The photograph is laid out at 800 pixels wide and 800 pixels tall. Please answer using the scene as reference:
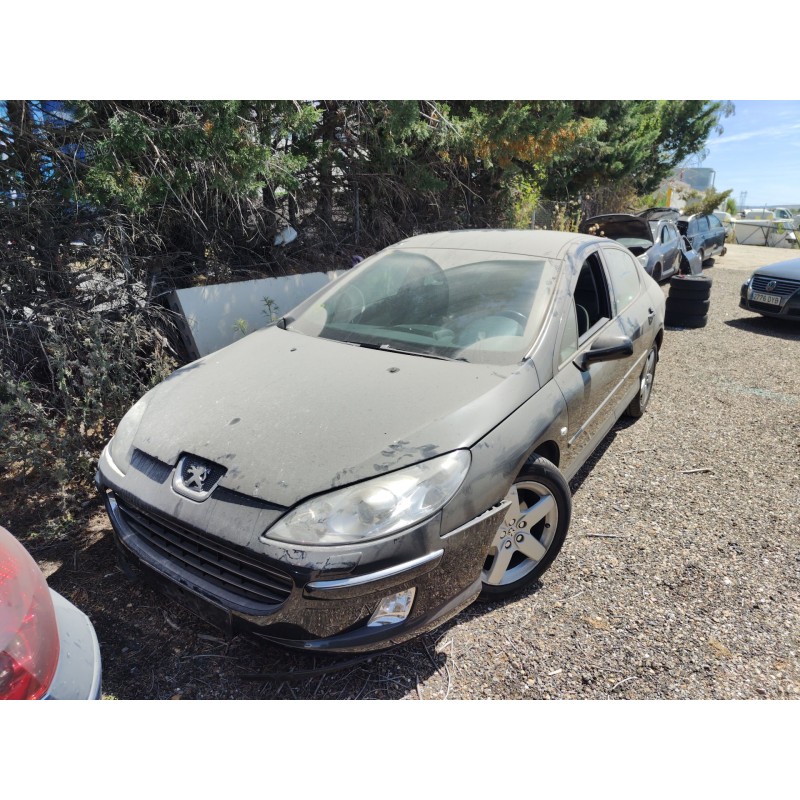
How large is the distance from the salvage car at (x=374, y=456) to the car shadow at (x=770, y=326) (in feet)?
20.1

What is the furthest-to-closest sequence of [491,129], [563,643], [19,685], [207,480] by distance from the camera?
1. [491,129]
2. [563,643]
3. [207,480]
4. [19,685]

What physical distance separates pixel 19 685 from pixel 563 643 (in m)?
1.91

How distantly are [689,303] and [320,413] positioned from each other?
747 cm

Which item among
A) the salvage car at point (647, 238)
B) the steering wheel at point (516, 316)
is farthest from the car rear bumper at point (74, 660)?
the salvage car at point (647, 238)

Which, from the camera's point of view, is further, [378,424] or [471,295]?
[471,295]

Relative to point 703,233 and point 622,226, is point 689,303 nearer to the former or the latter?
point 622,226

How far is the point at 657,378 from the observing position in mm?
5586

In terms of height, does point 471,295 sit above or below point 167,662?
above

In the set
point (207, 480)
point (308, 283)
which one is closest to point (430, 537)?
point (207, 480)

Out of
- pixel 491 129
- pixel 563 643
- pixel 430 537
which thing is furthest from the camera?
pixel 491 129

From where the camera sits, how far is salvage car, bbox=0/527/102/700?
1.25 m

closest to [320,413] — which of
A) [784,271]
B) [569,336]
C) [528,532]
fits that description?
[528,532]

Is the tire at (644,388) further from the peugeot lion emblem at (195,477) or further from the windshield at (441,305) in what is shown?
the peugeot lion emblem at (195,477)

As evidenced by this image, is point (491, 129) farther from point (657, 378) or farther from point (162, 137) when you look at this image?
point (162, 137)
